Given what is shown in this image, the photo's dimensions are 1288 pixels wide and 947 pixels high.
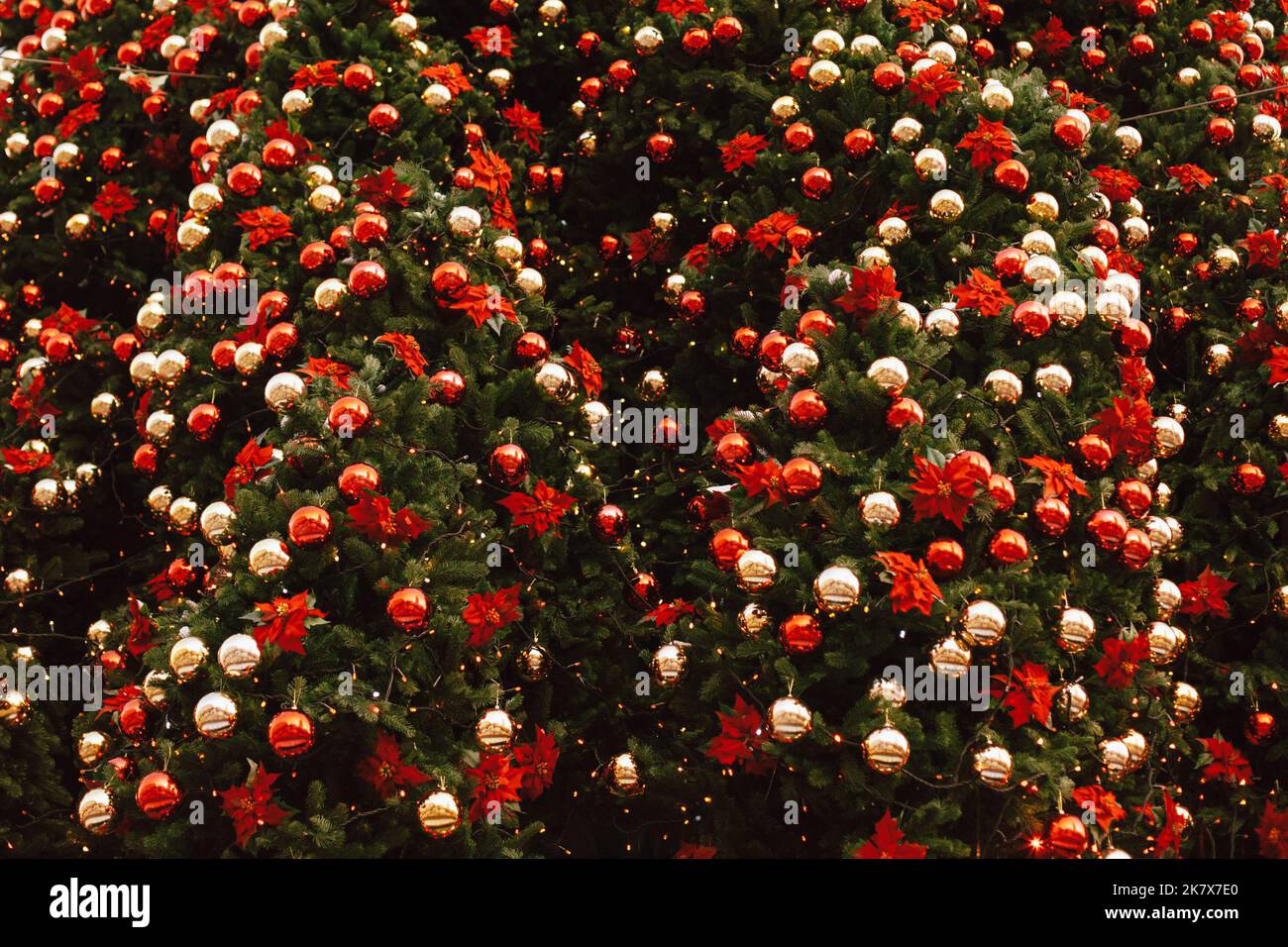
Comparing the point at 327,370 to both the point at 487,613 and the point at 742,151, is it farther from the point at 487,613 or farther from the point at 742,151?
the point at 742,151

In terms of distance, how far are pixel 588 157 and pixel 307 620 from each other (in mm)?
2482

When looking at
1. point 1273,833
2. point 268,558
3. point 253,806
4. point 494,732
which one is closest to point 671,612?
point 494,732

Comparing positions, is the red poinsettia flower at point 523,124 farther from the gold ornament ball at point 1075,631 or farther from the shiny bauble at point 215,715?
the gold ornament ball at point 1075,631

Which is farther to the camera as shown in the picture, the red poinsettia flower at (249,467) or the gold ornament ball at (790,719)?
the red poinsettia flower at (249,467)

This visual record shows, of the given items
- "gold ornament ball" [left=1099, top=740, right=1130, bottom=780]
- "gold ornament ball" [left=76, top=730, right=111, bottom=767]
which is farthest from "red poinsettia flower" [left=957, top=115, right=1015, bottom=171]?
"gold ornament ball" [left=76, top=730, right=111, bottom=767]

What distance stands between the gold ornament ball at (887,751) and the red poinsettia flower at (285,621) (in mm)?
1279

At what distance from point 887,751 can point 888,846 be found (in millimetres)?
200

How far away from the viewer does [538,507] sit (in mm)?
3123

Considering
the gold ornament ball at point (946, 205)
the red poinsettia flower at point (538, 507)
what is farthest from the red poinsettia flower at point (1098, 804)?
the gold ornament ball at point (946, 205)

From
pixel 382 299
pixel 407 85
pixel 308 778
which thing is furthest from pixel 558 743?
pixel 407 85

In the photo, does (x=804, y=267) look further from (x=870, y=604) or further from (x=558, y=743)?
(x=558, y=743)

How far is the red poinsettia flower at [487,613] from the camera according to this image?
2.77 metres

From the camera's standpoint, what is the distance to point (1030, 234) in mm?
3107

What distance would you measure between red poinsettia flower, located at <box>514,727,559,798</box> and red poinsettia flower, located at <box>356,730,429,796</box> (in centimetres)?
46
